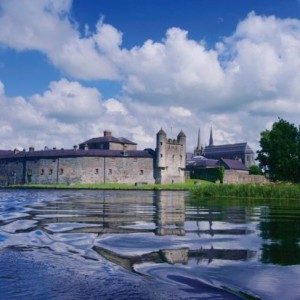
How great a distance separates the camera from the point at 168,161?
330ft

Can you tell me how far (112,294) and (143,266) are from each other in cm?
199

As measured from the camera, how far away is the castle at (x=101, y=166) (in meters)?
98.1

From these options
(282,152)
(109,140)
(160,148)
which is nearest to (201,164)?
Answer: (160,148)

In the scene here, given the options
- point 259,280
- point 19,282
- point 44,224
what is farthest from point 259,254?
point 44,224

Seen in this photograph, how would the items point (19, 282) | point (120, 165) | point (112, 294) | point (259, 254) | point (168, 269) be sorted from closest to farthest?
point (112, 294)
point (19, 282)
point (168, 269)
point (259, 254)
point (120, 165)

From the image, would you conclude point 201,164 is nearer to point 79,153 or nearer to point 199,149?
point 79,153

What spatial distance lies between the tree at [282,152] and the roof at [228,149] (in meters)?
91.4

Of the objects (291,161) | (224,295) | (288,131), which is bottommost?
(224,295)

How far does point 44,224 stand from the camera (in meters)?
15.5

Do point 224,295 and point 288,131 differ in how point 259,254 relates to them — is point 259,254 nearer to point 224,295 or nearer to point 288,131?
point 224,295

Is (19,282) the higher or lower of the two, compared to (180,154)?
lower

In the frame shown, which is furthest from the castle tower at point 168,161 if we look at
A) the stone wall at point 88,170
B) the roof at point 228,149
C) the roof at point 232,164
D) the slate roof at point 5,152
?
the roof at point 228,149

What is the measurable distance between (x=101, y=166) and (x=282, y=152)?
5087 centimetres

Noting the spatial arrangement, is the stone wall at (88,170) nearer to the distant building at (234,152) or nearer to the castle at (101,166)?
the castle at (101,166)
